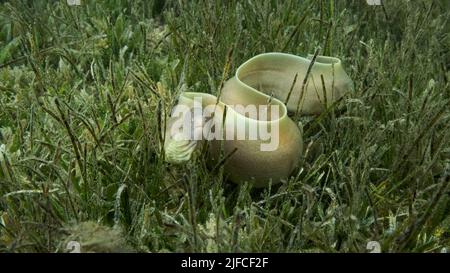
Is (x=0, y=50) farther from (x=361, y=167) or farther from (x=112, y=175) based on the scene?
(x=361, y=167)

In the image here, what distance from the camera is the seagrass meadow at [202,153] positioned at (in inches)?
77.0

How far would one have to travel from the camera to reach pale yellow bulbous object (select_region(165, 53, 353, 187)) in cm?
214

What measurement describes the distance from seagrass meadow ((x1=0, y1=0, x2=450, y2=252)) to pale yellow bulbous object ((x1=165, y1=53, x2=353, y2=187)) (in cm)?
6

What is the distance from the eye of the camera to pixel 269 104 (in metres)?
2.33

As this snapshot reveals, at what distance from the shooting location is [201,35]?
3092 mm

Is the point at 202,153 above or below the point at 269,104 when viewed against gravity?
below

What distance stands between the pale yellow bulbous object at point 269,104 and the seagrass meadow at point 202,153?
0.06 m

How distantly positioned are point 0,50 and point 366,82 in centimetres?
200

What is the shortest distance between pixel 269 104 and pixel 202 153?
1.17 ft

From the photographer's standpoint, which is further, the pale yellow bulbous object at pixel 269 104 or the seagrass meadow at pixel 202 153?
the pale yellow bulbous object at pixel 269 104

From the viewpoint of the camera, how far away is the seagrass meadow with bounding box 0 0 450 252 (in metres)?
1.96

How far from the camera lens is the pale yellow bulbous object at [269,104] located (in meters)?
2.14

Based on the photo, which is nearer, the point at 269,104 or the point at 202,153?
the point at 202,153

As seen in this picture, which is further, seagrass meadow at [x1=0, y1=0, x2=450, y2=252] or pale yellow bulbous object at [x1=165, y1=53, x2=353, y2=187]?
pale yellow bulbous object at [x1=165, y1=53, x2=353, y2=187]
